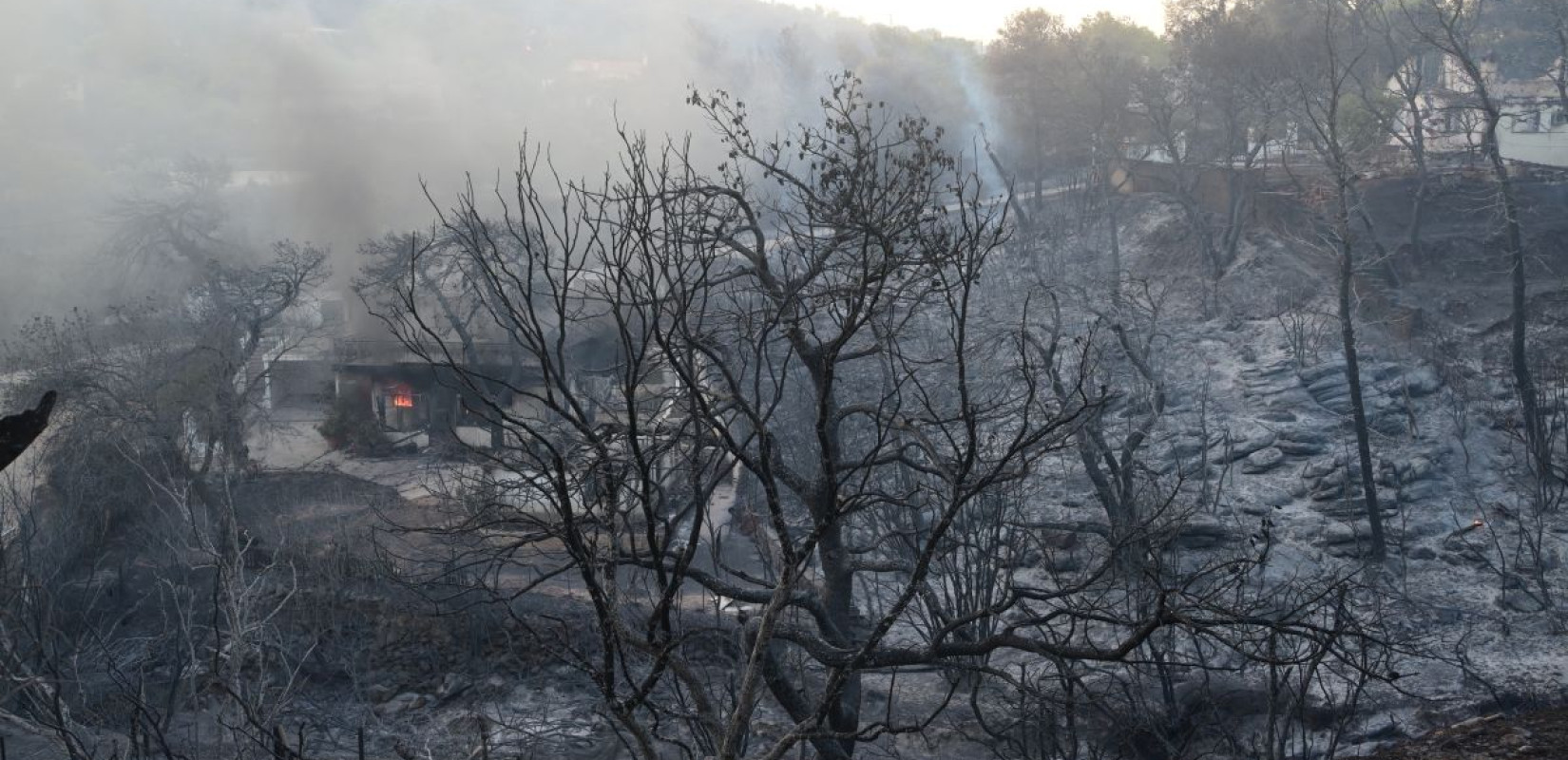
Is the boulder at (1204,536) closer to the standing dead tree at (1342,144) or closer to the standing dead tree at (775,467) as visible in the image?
the standing dead tree at (775,467)

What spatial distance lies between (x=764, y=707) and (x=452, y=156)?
2340 centimetres

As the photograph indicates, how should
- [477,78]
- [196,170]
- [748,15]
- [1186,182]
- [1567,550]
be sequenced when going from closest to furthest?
[1567,550] → [1186,182] → [196,170] → [477,78] → [748,15]

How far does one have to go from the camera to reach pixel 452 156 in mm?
30875

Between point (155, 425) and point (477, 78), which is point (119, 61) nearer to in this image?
point (477, 78)

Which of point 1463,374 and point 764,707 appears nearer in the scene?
point 764,707

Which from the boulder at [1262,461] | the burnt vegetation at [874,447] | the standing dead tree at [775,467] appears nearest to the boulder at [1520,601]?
the burnt vegetation at [874,447]

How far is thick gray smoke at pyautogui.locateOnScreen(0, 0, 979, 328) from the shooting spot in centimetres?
2759

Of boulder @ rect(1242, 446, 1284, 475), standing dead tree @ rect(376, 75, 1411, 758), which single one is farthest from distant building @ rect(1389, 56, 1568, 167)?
standing dead tree @ rect(376, 75, 1411, 758)

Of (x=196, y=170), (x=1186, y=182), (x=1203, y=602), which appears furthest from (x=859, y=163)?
(x=196, y=170)

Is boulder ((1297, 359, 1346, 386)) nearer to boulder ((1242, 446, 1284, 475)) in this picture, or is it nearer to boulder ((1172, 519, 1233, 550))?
boulder ((1242, 446, 1284, 475))

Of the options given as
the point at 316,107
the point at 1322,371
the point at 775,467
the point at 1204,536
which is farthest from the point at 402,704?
the point at 316,107

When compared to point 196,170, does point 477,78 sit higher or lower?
higher

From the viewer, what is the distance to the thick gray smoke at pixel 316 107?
90.5ft

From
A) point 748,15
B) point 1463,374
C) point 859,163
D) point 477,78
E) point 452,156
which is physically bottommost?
point 1463,374
